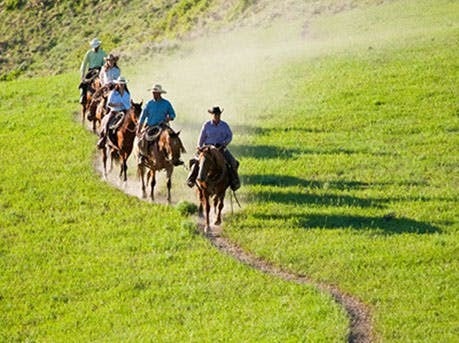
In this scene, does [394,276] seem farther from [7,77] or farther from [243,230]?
[7,77]

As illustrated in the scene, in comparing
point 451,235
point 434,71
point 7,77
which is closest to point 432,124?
point 434,71

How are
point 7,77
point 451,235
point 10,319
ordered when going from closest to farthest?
1. point 10,319
2. point 451,235
3. point 7,77

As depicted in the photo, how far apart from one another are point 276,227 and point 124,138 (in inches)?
291

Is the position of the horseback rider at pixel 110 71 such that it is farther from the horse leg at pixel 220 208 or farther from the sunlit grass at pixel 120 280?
the horse leg at pixel 220 208

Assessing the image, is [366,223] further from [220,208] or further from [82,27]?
[82,27]

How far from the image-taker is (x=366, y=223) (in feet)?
Answer: 92.4

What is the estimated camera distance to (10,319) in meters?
23.8

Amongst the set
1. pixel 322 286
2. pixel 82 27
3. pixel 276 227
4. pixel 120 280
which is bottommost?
pixel 120 280

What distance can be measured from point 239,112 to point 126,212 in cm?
1295

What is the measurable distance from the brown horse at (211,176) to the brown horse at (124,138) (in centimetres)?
513

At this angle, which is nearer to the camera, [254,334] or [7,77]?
[254,334]

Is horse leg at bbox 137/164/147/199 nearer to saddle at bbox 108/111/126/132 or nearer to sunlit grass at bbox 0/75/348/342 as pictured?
sunlit grass at bbox 0/75/348/342

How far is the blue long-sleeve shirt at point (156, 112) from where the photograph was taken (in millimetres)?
31047

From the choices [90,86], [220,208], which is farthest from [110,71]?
[220,208]
